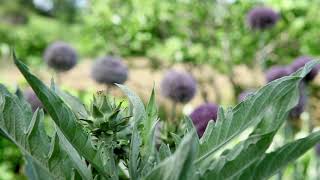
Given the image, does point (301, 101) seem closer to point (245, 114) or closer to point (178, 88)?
point (178, 88)

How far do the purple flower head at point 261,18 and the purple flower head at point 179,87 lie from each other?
0.89m

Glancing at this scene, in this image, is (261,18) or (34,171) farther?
(261,18)

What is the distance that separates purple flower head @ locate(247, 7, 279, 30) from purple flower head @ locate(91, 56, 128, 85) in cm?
107

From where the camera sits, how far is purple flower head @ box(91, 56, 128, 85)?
292 centimetres

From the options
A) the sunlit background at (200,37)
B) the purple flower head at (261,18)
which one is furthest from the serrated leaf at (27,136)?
the sunlit background at (200,37)

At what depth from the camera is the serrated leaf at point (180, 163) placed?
22.7 inches

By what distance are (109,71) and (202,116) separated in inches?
62.4

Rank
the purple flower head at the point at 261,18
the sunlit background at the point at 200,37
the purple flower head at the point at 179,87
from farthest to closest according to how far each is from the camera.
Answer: the sunlit background at the point at 200,37, the purple flower head at the point at 261,18, the purple flower head at the point at 179,87

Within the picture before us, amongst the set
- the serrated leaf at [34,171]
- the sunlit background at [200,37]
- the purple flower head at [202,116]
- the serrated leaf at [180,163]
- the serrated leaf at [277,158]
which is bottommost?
the sunlit background at [200,37]

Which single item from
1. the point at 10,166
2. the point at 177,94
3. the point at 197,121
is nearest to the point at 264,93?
the point at 197,121

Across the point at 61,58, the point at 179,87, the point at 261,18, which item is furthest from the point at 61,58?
the point at 261,18

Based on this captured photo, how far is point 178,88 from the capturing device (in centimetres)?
289

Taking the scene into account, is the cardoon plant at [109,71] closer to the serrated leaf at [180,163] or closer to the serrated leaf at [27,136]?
the serrated leaf at [27,136]

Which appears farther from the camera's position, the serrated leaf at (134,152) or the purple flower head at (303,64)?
the purple flower head at (303,64)
